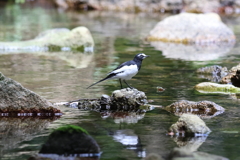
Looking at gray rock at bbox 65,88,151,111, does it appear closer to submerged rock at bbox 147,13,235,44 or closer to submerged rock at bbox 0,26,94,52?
submerged rock at bbox 0,26,94,52

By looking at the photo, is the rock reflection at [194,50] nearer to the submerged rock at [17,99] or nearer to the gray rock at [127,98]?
the gray rock at [127,98]

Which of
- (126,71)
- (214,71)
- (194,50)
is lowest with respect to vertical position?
(214,71)

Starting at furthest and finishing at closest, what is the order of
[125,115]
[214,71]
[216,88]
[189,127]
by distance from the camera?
1. [214,71]
2. [216,88]
3. [125,115]
4. [189,127]

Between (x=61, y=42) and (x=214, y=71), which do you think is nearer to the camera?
(x=214, y=71)

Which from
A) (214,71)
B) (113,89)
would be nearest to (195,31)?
(214,71)

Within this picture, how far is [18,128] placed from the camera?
28.0ft

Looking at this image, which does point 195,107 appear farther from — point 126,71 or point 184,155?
point 184,155

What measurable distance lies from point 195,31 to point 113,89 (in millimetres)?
11705

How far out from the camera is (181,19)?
23109mm

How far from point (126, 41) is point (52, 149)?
54.3ft

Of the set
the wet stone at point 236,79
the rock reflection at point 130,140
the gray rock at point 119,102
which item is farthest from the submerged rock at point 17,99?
the wet stone at point 236,79

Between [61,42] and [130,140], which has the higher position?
[61,42]

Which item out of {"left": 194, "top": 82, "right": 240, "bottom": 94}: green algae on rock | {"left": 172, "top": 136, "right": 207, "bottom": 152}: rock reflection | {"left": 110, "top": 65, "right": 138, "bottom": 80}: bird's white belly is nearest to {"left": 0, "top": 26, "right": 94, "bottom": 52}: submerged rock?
{"left": 194, "top": 82, "right": 240, "bottom": 94}: green algae on rock

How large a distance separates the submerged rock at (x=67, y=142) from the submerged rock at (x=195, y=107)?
3391 millimetres
